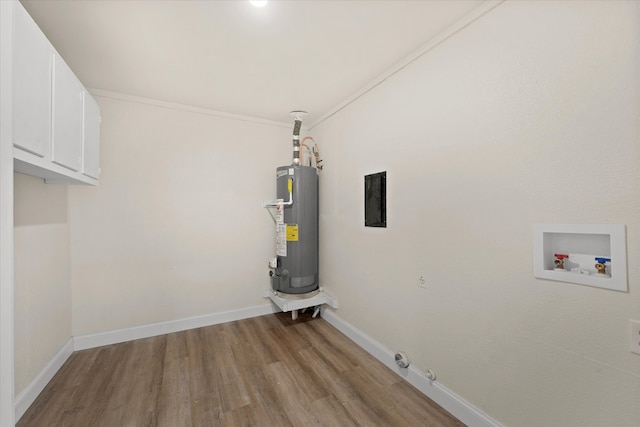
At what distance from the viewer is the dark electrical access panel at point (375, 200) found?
82.7 inches

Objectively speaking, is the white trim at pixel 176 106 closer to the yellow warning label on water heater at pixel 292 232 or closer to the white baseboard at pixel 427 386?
the yellow warning label on water heater at pixel 292 232

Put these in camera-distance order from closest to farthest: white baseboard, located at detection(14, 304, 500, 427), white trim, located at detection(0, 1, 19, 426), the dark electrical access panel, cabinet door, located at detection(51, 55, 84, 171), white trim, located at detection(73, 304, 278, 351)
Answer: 1. white trim, located at detection(0, 1, 19, 426)
2. cabinet door, located at detection(51, 55, 84, 171)
3. white baseboard, located at detection(14, 304, 500, 427)
4. the dark electrical access panel
5. white trim, located at detection(73, 304, 278, 351)

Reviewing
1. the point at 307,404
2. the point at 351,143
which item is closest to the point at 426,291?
the point at 307,404

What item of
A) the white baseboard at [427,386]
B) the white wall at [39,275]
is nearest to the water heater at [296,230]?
the white baseboard at [427,386]

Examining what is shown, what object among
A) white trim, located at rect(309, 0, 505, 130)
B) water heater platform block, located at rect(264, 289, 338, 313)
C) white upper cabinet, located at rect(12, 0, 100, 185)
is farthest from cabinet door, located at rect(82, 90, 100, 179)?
white trim, located at rect(309, 0, 505, 130)

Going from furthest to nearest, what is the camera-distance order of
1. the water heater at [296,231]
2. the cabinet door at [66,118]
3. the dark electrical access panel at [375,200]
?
the water heater at [296,231] → the dark electrical access panel at [375,200] → the cabinet door at [66,118]

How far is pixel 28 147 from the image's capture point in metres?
1.08

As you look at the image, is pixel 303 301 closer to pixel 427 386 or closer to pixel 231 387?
pixel 231 387

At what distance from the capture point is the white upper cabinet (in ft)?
3.43

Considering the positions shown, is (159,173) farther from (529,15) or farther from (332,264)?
(529,15)

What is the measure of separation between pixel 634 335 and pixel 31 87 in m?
2.67

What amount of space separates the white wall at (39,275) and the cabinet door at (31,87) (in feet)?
2.37

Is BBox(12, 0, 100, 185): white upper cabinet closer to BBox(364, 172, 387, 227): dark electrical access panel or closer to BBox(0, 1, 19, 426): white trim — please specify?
BBox(0, 1, 19, 426): white trim

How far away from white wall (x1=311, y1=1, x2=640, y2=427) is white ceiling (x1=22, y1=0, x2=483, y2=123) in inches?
12.5
